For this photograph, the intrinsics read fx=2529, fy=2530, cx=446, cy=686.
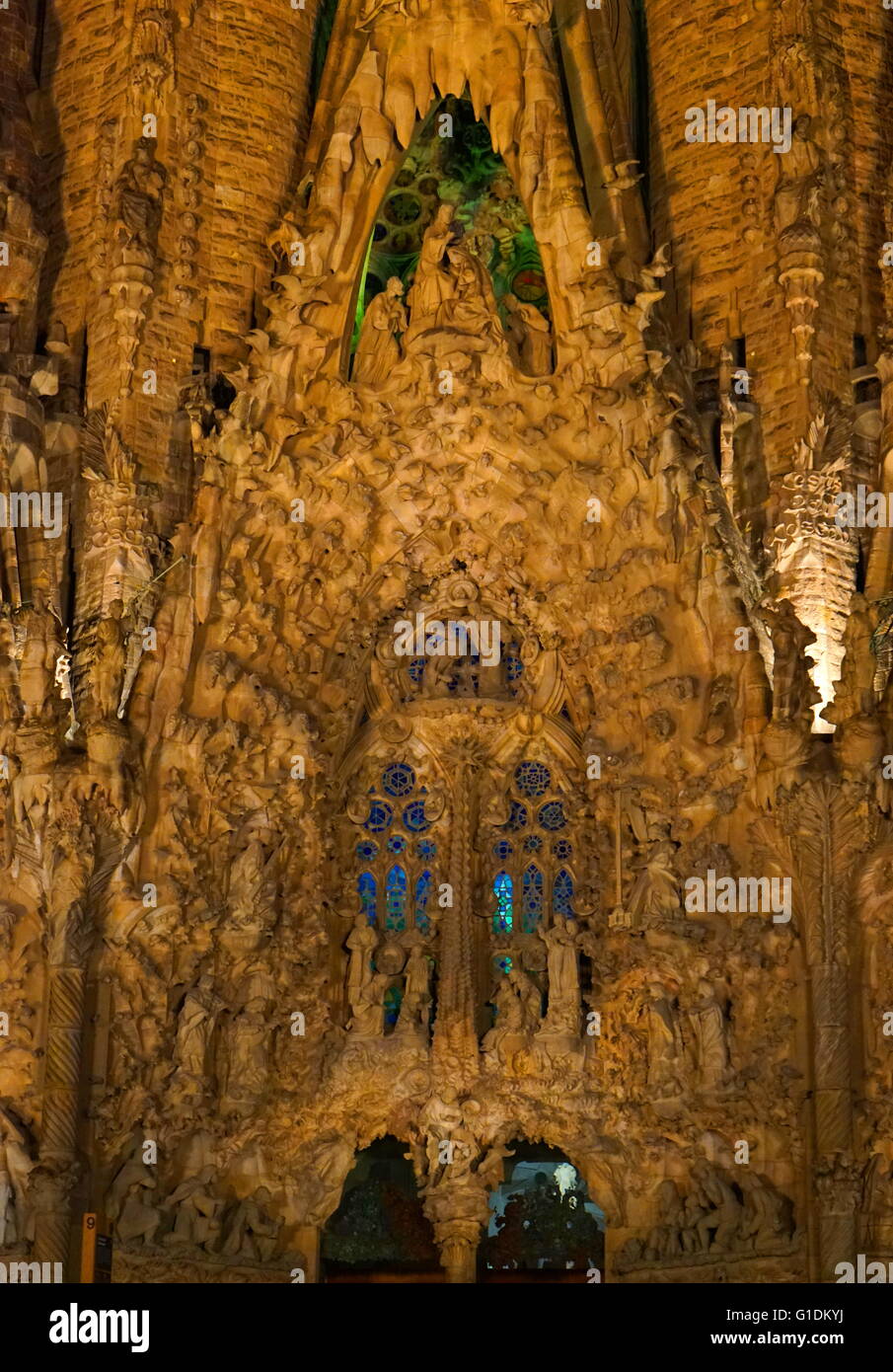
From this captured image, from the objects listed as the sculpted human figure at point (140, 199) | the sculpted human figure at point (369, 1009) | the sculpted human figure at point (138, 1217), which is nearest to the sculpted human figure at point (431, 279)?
the sculpted human figure at point (140, 199)

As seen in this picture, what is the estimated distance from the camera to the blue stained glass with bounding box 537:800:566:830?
1788 cm

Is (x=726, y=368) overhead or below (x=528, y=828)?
overhead

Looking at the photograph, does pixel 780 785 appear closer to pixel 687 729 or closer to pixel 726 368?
pixel 687 729

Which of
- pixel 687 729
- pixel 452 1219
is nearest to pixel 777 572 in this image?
pixel 687 729

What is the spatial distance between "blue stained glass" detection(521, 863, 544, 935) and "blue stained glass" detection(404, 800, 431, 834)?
81 cm

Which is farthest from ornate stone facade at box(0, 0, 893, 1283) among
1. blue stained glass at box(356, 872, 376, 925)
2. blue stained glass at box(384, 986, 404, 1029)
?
blue stained glass at box(384, 986, 404, 1029)

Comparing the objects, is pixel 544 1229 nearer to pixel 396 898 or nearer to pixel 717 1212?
pixel 717 1212

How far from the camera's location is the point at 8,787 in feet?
54.5

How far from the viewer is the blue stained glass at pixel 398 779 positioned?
59.3 ft

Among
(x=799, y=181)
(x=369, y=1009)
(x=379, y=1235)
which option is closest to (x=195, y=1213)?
(x=379, y=1235)

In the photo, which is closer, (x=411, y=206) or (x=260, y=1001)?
(x=260, y=1001)
